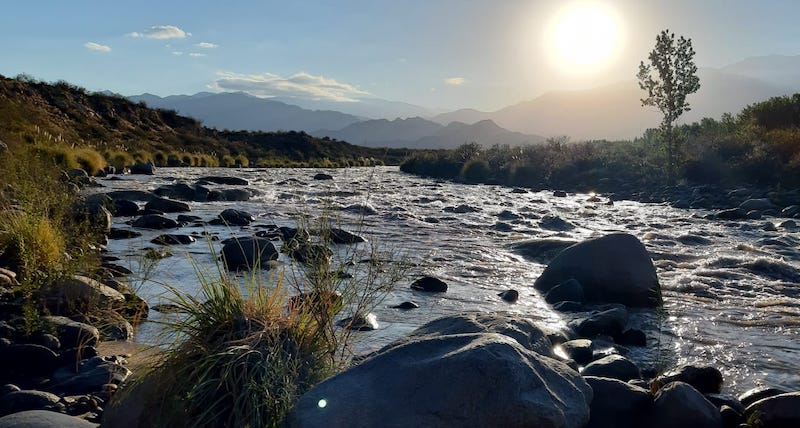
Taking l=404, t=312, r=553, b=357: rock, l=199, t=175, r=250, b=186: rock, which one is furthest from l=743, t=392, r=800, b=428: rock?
l=199, t=175, r=250, b=186: rock

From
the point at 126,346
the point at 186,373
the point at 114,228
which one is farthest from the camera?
the point at 114,228

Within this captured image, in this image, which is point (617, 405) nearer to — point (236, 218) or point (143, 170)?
point (236, 218)

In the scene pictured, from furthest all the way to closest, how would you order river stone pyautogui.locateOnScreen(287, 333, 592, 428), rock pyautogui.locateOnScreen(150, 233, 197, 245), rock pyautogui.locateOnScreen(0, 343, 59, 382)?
rock pyautogui.locateOnScreen(150, 233, 197, 245) → rock pyautogui.locateOnScreen(0, 343, 59, 382) → river stone pyautogui.locateOnScreen(287, 333, 592, 428)

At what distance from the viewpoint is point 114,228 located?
11297 mm

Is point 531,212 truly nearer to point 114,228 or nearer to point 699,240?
point 699,240

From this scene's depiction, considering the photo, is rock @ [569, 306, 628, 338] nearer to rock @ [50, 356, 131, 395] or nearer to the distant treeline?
rock @ [50, 356, 131, 395]

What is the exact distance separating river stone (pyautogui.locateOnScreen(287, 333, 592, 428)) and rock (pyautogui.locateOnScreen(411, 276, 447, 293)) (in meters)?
4.68

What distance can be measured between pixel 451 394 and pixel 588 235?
1054 cm

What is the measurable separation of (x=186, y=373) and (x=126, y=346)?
2.09 meters

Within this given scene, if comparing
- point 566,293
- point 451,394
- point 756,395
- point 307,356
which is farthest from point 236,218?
point 451,394

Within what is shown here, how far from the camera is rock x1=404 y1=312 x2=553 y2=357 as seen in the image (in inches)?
152

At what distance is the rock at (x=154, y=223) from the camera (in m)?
12.2

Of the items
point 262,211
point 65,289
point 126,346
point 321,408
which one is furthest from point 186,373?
point 262,211

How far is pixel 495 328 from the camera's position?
393 cm
